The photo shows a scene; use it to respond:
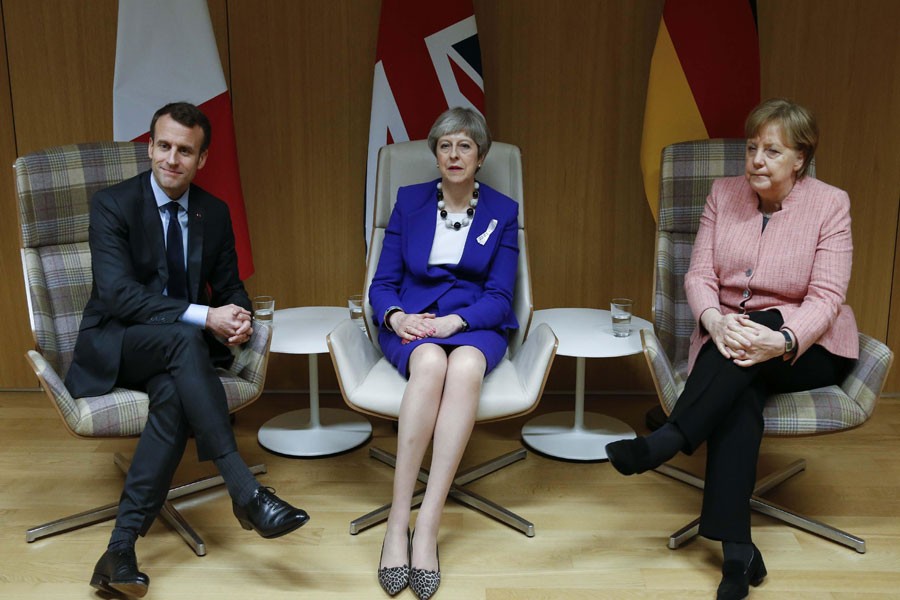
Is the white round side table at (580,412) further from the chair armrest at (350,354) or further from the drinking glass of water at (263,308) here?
the drinking glass of water at (263,308)

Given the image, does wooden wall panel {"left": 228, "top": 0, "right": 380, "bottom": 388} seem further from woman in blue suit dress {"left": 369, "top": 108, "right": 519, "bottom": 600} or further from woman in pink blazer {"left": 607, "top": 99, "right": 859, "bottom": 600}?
woman in pink blazer {"left": 607, "top": 99, "right": 859, "bottom": 600}

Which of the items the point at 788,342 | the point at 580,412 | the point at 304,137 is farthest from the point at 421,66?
the point at 788,342

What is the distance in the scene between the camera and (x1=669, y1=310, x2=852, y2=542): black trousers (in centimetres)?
227

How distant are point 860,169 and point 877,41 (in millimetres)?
477

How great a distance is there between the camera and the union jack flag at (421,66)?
10.4 feet

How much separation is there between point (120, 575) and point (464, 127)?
1573mm

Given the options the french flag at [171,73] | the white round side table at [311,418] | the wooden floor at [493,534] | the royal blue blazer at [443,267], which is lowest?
the wooden floor at [493,534]

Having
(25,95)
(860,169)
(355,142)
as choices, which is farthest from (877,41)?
(25,95)

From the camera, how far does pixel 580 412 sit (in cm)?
323

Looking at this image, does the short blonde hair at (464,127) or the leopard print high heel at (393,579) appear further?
the short blonde hair at (464,127)

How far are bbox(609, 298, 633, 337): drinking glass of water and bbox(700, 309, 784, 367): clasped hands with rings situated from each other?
66cm

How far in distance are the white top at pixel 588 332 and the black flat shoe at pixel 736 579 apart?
823mm

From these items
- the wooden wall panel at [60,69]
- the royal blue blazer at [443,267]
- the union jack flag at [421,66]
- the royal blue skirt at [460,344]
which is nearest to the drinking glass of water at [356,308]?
the royal blue blazer at [443,267]

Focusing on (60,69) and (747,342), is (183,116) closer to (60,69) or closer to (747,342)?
(60,69)
